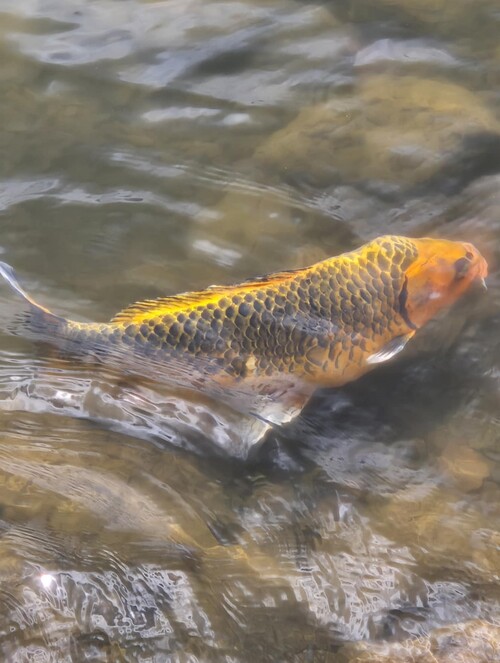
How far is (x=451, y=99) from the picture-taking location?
4.65 m

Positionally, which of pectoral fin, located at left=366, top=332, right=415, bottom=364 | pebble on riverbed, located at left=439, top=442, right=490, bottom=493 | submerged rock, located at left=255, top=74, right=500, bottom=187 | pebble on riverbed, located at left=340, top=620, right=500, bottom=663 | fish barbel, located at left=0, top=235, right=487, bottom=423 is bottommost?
pebble on riverbed, located at left=340, top=620, right=500, bottom=663

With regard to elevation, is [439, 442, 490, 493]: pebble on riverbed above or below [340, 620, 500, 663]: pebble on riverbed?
above

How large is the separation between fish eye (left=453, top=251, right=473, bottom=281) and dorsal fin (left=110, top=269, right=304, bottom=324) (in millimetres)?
975

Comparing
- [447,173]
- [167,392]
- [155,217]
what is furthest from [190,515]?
[447,173]

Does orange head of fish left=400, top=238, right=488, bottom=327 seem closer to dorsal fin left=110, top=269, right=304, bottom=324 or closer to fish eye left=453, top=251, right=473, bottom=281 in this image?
fish eye left=453, top=251, right=473, bottom=281

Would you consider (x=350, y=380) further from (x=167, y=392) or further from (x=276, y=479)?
(x=167, y=392)

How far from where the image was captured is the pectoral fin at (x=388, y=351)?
11.8 ft

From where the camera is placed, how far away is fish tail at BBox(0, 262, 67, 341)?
136 inches

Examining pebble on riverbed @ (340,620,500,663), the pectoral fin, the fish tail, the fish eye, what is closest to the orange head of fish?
the fish eye

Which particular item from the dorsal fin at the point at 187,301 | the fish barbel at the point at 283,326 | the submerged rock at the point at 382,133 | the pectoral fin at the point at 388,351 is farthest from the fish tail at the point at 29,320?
the submerged rock at the point at 382,133

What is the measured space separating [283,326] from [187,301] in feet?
1.74

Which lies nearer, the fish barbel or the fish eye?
the fish barbel

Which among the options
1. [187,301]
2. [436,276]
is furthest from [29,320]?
[436,276]

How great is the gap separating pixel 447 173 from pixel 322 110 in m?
1.04
